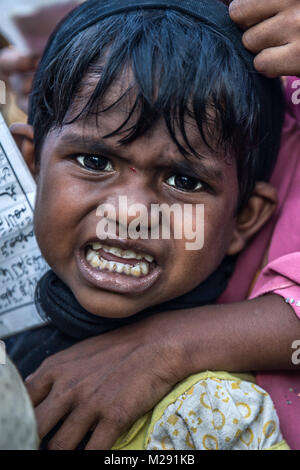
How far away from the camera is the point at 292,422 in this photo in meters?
1.35

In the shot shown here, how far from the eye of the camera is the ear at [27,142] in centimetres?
169

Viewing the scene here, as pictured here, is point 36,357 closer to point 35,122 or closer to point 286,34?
point 35,122

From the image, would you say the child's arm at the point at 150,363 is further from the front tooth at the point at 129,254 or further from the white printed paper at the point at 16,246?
the white printed paper at the point at 16,246

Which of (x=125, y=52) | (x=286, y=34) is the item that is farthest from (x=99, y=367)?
(x=286, y=34)

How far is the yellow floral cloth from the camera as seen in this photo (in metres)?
1.20

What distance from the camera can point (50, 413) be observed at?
1.32m

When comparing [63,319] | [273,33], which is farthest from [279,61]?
[63,319]

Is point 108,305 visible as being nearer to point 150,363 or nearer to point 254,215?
point 150,363

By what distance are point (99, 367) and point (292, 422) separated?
50 centimetres

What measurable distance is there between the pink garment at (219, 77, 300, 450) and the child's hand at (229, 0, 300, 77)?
0.26 metres

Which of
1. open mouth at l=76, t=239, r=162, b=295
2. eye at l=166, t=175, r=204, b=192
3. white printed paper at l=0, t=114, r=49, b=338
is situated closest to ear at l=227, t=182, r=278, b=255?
eye at l=166, t=175, r=204, b=192

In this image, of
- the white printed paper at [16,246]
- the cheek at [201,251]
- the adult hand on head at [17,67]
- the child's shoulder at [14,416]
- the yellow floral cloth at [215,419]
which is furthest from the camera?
the adult hand on head at [17,67]

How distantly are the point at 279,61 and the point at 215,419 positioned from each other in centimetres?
92

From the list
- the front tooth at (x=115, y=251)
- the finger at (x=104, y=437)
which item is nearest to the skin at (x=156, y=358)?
the finger at (x=104, y=437)
